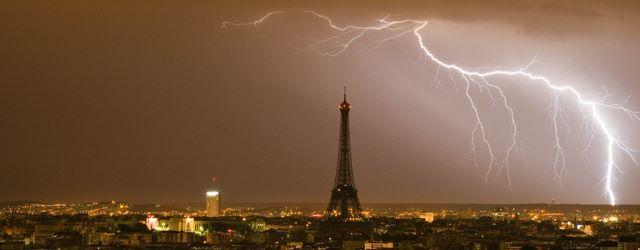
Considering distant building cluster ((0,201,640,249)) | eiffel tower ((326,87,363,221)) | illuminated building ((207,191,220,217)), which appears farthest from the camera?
illuminated building ((207,191,220,217))

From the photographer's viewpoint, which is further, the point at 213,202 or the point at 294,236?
the point at 213,202

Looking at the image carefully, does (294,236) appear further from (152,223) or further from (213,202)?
(213,202)

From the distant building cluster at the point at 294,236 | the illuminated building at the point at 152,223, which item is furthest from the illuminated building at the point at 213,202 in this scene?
the illuminated building at the point at 152,223

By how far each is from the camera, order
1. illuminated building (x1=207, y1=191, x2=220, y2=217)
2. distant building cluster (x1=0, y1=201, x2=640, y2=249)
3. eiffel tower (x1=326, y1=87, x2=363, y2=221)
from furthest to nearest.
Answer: illuminated building (x1=207, y1=191, x2=220, y2=217), eiffel tower (x1=326, y1=87, x2=363, y2=221), distant building cluster (x1=0, y1=201, x2=640, y2=249)

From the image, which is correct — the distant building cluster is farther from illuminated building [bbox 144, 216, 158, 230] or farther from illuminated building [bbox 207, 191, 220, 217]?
illuminated building [bbox 207, 191, 220, 217]

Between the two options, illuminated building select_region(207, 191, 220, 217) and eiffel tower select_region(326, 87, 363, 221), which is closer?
eiffel tower select_region(326, 87, 363, 221)

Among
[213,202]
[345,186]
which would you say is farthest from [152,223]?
[213,202]

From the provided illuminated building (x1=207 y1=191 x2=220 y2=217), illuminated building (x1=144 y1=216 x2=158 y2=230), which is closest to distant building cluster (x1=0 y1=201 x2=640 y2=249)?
illuminated building (x1=144 y1=216 x2=158 y2=230)

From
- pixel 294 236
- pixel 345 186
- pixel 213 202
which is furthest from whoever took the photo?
pixel 213 202

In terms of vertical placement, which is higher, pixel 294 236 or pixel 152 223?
pixel 152 223

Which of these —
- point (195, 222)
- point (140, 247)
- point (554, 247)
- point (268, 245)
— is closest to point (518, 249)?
point (554, 247)

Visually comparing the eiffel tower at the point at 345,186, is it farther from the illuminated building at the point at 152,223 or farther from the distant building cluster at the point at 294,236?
the illuminated building at the point at 152,223

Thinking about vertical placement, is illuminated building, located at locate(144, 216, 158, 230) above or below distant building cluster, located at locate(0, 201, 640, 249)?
above
